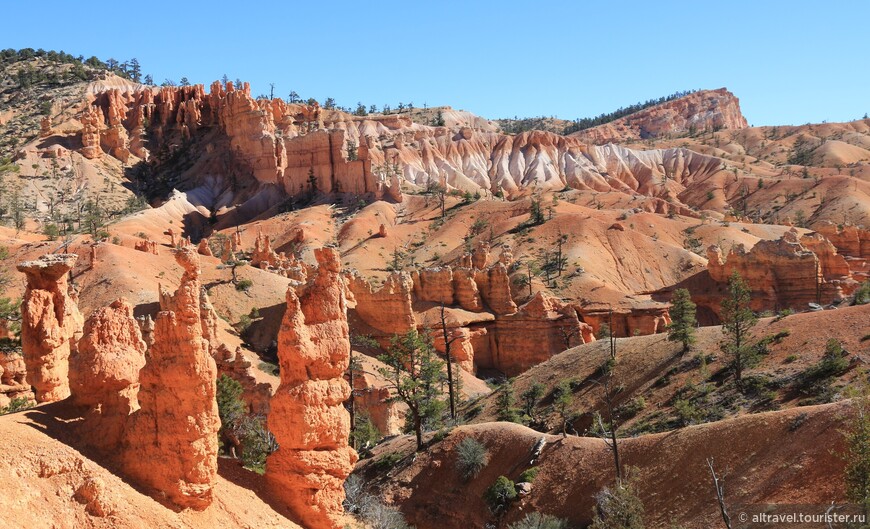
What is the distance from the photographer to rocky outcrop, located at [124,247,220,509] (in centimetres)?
1538

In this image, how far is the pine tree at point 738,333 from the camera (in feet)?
110

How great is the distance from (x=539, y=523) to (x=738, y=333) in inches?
616

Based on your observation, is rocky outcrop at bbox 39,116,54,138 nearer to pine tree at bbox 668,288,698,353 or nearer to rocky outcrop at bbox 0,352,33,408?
rocky outcrop at bbox 0,352,33,408

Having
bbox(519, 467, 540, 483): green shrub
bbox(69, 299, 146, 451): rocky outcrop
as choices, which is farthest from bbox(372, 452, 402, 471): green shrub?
bbox(69, 299, 146, 451): rocky outcrop

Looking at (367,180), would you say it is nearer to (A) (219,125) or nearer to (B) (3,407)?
(A) (219,125)

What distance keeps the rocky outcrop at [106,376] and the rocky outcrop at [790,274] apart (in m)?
52.8

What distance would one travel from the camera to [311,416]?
18516 mm

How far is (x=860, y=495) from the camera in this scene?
16703mm

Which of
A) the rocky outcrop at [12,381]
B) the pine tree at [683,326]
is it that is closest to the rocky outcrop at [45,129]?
the rocky outcrop at [12,381]

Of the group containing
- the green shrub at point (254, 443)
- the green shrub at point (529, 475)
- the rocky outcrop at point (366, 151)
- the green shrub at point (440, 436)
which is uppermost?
the rocky outcrop at point (366, 151)

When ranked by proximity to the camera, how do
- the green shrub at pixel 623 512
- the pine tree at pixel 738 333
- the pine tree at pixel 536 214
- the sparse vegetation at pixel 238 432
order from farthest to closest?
the pine tree at pixel 536 214
the pine tree at pixel 738 333
the sparse vegetation at pixel 238 432
the green shrub at pixel 623 512

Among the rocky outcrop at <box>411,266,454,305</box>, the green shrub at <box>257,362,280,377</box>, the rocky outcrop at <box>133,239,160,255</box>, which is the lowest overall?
the green shrub at <box>257,362,280,377</box>

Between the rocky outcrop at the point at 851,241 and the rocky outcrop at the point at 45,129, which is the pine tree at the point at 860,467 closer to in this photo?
the rocky outcrop at the point at 851,241

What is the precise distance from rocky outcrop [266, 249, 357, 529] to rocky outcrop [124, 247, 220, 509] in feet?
9.05
